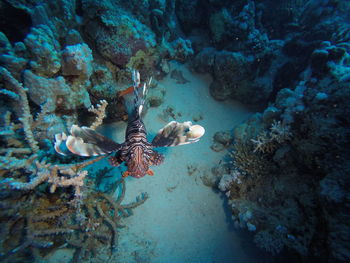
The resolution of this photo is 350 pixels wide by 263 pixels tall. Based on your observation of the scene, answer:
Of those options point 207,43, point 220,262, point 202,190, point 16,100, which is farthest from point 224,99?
point 16,100

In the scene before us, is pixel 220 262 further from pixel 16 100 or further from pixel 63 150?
pixel 16 100

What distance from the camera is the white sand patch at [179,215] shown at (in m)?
4.17

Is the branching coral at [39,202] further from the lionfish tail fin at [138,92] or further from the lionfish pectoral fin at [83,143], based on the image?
the lionfish tail fin at [138,92]

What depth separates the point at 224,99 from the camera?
798 centimetres

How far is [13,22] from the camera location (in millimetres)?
4379

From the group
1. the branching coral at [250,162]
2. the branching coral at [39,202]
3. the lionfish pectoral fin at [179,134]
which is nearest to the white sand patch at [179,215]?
the branching coral at [39,202]

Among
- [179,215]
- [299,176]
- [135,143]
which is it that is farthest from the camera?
[179,215]

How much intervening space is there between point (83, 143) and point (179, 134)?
52.5 inches

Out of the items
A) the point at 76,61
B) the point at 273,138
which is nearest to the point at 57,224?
the point at 76,61

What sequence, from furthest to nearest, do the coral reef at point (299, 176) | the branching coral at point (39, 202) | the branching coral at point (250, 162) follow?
the branching coral at point (250, 162) → the coral reef at point (299, 176) → the branching coral at point (39, 202)

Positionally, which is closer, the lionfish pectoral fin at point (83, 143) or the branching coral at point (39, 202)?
the lionfish pectoral fin at point (83, 143)

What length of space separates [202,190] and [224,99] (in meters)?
4.13

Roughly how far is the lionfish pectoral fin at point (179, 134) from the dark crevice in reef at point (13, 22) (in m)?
4.12

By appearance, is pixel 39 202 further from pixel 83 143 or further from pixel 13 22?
pixel 13 22
